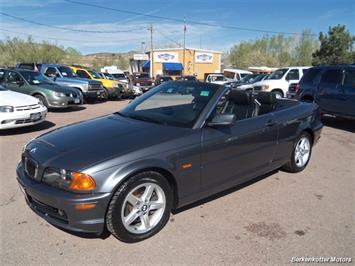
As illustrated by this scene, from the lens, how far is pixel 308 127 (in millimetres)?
5363

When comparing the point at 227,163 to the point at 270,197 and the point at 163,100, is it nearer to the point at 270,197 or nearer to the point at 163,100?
the point at 270,197

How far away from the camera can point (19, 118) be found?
7660 millimetres

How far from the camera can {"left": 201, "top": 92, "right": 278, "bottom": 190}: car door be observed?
11.9 ft

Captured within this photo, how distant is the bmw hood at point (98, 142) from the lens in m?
2.98

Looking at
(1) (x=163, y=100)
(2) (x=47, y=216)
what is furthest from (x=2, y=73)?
(2) (x=47, y=216)

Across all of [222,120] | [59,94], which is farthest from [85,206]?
[59,94]

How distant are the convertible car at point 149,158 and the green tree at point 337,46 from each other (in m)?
39.2

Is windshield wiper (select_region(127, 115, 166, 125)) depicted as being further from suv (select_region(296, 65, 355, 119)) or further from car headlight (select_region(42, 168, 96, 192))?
suv (select_region(296, 65, 355, 119))

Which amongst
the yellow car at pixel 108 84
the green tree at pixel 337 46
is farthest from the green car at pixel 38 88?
the green tree at pixel 337 46

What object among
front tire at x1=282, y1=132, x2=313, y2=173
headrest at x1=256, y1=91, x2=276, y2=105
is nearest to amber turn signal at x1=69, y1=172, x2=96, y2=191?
headrest at x1=256, y1=91, x2=276, y2=105

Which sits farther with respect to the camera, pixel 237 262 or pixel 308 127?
pixel 308 127

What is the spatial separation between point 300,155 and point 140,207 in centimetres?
331

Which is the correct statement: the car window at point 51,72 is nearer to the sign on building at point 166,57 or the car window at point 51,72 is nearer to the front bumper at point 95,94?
the front bumper at point 95,94

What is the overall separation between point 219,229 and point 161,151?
1105 millimetres
